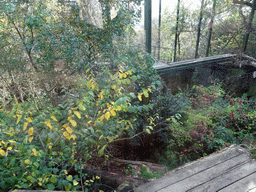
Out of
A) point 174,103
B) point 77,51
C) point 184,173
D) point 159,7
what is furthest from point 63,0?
point 159,7

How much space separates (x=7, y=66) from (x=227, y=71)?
717 centimetres

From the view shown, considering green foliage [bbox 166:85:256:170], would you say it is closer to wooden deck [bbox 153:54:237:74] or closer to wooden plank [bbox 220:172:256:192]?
wooden plank [bbox 220:172:256:192]

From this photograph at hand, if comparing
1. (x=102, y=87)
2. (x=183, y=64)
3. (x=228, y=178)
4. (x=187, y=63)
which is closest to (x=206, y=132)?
(x=228, y=178)

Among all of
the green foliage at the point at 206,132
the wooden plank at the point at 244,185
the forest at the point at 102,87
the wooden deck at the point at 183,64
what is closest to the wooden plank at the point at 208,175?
the wooden plank at the point at 244,185

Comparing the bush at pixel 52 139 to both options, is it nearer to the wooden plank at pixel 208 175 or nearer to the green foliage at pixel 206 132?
the wooden plank at pixel 208 175

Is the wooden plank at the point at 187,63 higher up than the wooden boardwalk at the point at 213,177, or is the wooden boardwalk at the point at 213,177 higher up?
the wooden plank at the point at 187,63

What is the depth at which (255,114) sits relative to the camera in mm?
3635

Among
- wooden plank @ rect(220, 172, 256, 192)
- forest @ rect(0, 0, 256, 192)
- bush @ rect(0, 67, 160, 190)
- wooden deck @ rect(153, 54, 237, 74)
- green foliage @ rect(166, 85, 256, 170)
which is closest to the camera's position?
bush @ rect(0, 67, 160, 190)

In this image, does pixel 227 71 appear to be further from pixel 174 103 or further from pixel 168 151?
pixel 168 151

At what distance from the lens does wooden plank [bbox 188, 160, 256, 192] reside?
1903 mm

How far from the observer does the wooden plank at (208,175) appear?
1941 mm

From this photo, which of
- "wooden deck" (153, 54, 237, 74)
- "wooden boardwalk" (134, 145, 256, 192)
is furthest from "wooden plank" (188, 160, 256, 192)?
"wooden deck" (153, 54, 237, 74)

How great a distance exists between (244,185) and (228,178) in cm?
17

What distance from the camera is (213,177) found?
2.06 m
